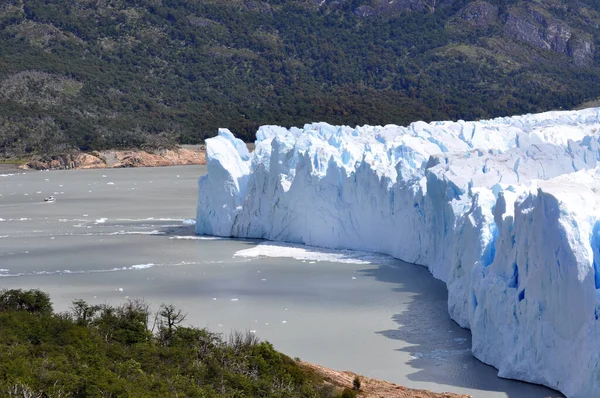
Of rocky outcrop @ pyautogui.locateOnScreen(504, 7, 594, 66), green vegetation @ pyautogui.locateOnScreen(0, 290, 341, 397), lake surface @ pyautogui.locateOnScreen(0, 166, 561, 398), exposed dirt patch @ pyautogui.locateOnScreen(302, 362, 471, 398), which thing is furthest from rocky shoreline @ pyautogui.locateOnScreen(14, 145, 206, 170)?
exposed dirt patch @ pyautogui.locateOnScreen(302, 362, 471, 398)

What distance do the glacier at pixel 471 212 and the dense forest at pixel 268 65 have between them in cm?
3511

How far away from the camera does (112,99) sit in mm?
76812

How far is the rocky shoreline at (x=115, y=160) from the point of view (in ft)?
197

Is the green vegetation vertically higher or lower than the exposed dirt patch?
higher

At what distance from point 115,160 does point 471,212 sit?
146ft

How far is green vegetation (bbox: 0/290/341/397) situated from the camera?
11.7 m

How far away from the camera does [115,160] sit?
61.2m

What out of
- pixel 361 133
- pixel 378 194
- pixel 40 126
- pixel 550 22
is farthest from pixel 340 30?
pixel 378 194

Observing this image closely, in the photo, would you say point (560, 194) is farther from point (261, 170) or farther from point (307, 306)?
point (261, 170)

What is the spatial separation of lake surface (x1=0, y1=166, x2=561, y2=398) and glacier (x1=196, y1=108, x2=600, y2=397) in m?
0.52

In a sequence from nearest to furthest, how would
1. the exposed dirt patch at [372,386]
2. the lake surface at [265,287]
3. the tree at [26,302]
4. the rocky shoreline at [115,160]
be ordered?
the exposed dirt patch at [372,386]
the lake surface at [265,287]
the tree at [26,302]
the rocky shoreline at [115,160]

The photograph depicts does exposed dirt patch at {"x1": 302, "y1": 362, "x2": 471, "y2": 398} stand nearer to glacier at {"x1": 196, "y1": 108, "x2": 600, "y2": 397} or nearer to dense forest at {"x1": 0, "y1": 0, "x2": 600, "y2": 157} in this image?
glacier at {"x1": 196, "y1": 108, "x2": 600, "y2": 397}

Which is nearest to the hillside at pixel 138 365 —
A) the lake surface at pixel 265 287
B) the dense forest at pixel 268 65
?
the lake surface at pixel 265 287

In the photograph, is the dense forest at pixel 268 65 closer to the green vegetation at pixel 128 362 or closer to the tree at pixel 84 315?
the tree at pixel 84 315
